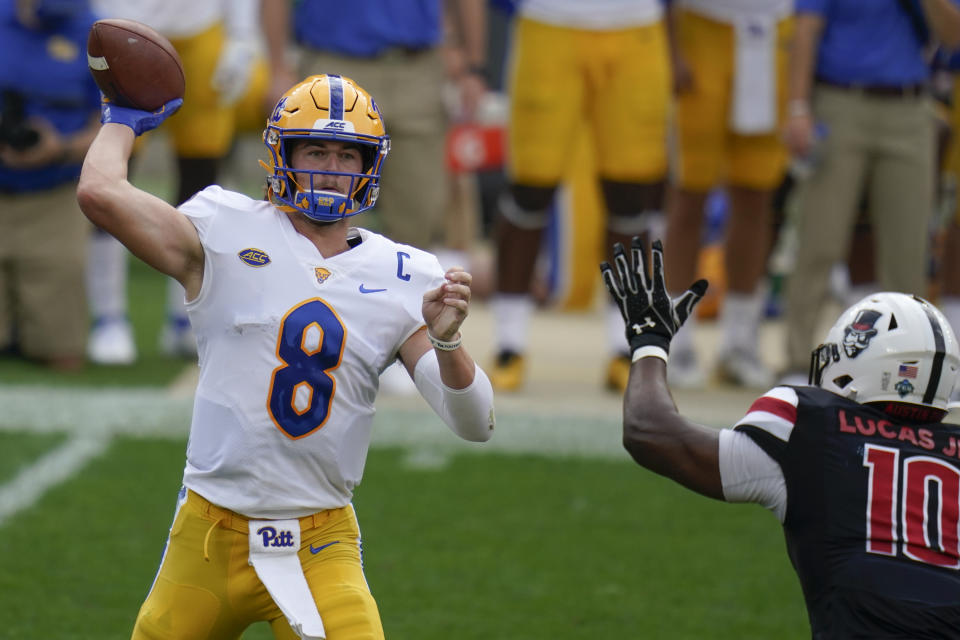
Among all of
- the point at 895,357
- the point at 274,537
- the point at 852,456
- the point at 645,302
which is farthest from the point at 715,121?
the point at 274,537

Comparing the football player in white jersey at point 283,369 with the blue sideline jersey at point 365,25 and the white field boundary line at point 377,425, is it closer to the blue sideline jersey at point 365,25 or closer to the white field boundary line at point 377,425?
the white field boundary line at point 377,425

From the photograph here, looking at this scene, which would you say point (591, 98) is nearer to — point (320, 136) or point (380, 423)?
point (380, 423)

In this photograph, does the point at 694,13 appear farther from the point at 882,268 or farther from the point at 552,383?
the point at 552,383

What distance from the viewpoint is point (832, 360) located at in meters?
3.18

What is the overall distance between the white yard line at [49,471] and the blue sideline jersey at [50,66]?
1.64 metres

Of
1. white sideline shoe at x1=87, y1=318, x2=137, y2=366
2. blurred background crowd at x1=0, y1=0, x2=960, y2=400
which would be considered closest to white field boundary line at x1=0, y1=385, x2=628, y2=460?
blurred background crowd at x1=0, y1=0, x2=960, y2=400

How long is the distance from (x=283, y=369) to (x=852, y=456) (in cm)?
119

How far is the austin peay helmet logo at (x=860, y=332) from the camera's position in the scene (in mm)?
3133

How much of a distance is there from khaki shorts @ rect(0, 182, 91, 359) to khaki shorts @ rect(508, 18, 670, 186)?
224cm

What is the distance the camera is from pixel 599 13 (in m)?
6.52

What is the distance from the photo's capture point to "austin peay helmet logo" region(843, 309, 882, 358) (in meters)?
3.13

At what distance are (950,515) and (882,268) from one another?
3818 millimetres

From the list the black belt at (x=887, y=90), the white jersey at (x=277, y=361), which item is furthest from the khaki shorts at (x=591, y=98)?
the white jersey at (x=277, y=361)

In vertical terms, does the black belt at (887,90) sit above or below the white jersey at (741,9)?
below
